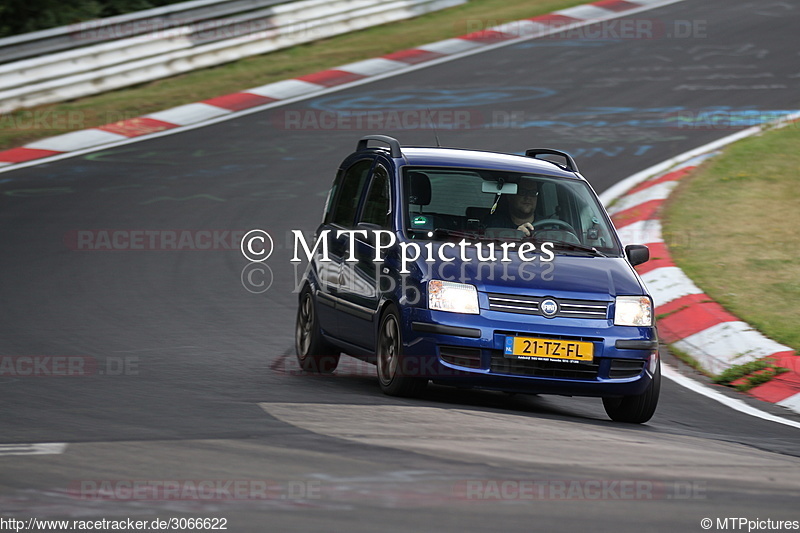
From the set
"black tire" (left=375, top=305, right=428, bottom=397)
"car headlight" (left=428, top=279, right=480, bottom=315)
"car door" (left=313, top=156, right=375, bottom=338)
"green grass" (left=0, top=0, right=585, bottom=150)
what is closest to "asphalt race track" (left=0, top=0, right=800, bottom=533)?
"black tire" (left=375, top=305, right=428, bottom=397)

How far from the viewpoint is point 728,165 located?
1645cm

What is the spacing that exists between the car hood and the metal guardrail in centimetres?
1240

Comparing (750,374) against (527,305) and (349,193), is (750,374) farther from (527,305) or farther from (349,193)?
(349,193)

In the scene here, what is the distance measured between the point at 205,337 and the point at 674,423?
389 cm

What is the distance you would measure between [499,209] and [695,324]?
108 inches

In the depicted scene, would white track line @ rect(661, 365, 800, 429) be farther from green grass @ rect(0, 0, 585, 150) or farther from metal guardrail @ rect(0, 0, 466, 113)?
metal guardrail @ rect(0, 0, 466, 113)

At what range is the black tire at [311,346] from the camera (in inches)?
376

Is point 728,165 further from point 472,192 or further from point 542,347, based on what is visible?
point 542,347

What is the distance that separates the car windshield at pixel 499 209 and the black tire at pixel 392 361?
2.12 feet

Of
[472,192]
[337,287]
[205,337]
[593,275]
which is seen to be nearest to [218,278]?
[205,337]

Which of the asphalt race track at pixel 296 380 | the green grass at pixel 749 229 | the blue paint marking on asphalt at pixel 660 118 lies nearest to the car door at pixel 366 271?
the asphalt race track at pixel 296 380

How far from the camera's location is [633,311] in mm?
8117

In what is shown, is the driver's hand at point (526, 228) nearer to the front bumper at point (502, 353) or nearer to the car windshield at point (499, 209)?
the car windshield at point (499, 209)

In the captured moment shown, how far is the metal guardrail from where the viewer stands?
62.8 feet
